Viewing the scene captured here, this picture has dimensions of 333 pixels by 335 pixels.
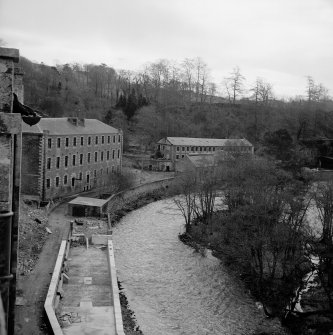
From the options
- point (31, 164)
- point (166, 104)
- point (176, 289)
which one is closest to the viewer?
point (176, 289)

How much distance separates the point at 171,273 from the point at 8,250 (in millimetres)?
19480

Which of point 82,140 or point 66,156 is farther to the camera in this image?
point 82,140

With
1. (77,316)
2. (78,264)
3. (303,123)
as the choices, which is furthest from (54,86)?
(77,316)

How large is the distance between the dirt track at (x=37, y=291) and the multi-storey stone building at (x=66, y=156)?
10100 millimetres

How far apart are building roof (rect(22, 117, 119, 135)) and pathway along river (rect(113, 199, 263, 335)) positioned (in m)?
11.3

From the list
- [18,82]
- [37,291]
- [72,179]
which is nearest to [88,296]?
[37,291]

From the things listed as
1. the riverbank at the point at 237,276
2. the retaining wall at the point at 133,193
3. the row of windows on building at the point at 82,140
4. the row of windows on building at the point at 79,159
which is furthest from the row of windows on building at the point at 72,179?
the riverbank at the point at 237,276

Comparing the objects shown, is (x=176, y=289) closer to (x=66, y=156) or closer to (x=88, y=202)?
(x=88, y=202)

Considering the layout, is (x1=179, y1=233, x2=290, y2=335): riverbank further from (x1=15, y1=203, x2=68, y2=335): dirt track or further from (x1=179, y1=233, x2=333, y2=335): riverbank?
(x1=15, y1=203, x2=68, y2=335): dirt track

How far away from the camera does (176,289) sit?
21.5 m

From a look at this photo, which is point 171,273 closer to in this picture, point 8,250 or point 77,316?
point 77,316

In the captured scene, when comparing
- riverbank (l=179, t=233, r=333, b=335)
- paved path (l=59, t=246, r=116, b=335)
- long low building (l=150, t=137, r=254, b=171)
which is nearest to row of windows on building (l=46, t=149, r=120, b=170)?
long low building (l=150, t=137, r=254, b=171)

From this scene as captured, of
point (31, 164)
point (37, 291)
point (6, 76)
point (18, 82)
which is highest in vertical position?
point (18, 82)

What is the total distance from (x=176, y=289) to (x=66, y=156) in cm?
2155
